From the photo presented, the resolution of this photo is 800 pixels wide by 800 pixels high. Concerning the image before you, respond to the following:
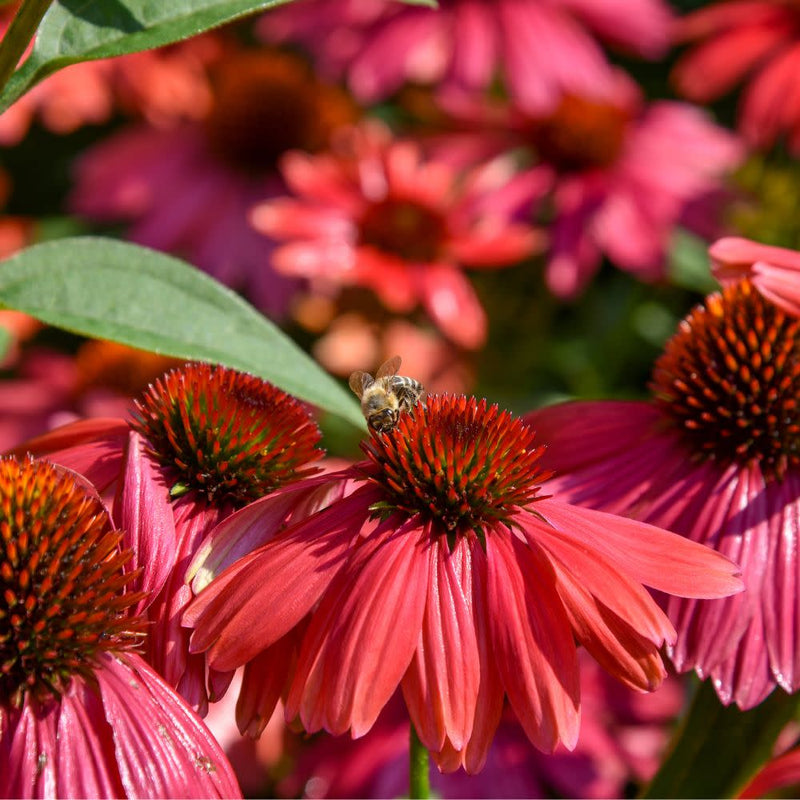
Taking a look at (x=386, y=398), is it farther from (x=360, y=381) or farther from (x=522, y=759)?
(x=522, y=759)

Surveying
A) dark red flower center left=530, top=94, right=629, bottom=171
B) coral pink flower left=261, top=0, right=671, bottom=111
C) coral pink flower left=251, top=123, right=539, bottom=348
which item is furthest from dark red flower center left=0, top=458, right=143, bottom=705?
dark red flower center left=530, top=94, right=629, bottom=171

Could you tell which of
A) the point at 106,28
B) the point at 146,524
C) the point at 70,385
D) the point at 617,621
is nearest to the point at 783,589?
the point at 617,621

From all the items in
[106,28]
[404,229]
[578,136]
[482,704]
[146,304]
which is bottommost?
[482,704]

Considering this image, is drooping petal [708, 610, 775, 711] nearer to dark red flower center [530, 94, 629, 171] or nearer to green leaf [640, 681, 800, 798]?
green leaf [640, 681, 800, 798]

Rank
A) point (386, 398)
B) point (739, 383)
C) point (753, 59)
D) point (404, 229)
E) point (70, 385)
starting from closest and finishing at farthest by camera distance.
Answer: point (386, 398)
point (739, 383)
point (404, 229)
point (70, 385)
point (753, 59)

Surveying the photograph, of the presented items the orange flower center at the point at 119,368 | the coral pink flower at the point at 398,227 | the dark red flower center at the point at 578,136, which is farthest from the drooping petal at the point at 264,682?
the dark red flower center at the point at 578,136

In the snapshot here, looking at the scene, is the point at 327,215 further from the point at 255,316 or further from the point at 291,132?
the point at 255,316
